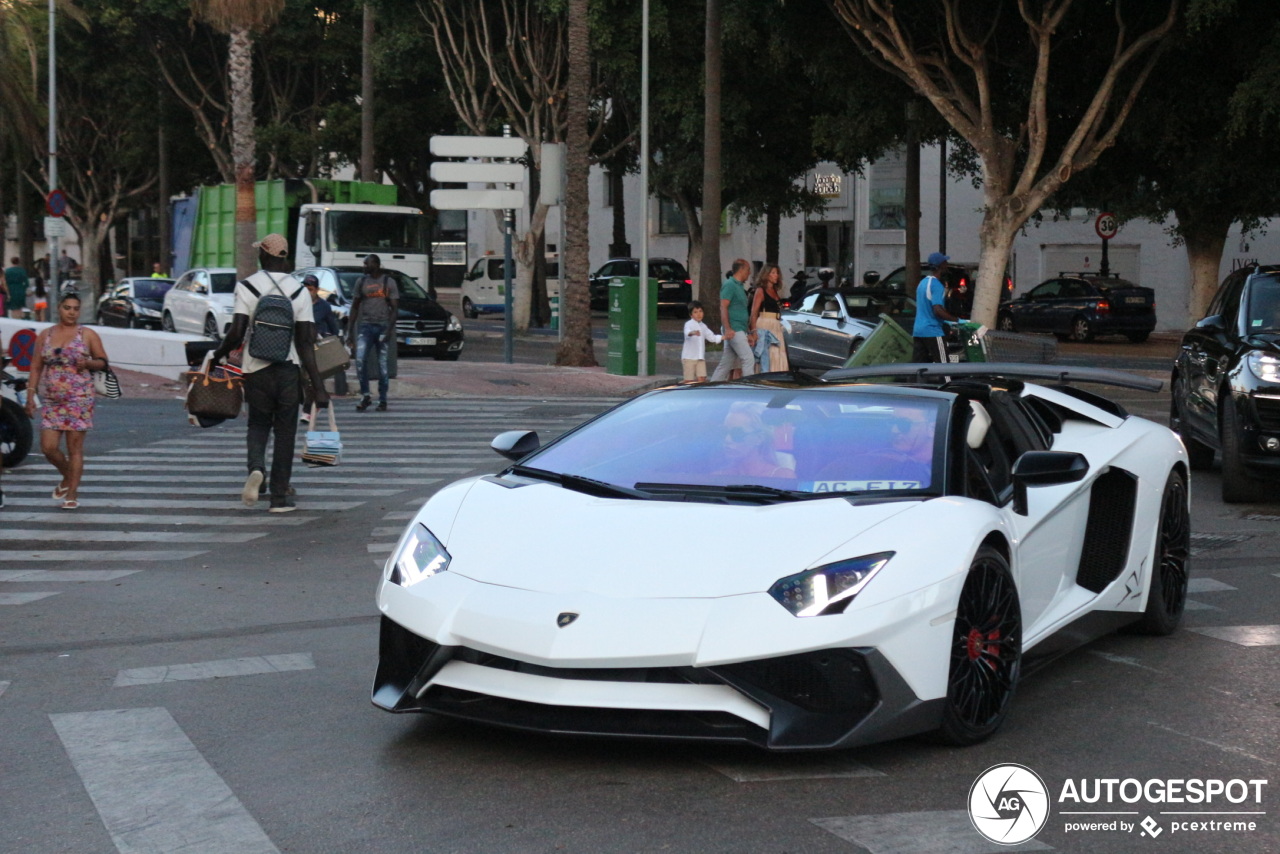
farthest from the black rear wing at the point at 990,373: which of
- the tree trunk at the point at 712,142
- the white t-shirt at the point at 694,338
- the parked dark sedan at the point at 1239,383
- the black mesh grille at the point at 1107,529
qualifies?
the tree trunk at the point at 712,142

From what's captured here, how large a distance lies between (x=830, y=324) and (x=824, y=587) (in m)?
22.1

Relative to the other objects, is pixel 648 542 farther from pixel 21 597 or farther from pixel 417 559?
pixel 21 597

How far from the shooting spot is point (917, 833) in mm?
4555

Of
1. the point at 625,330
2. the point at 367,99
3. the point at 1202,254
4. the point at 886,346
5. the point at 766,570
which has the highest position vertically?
the point at 367,99

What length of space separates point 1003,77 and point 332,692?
85.9ft

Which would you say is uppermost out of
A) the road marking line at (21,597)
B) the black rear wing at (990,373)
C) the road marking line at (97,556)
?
the black rear wing at (990,373)

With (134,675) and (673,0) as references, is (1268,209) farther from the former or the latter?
(134,675)

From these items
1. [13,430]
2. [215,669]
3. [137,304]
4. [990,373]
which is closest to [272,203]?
[137,304]

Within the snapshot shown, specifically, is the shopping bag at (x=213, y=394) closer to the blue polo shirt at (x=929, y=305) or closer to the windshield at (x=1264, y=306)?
the windshield at (x=1264, y=306)

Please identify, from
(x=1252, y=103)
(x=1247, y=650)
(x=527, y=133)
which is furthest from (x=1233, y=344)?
(x=527, y=133)

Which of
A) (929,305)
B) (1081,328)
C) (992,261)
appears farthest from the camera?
(1081,328)

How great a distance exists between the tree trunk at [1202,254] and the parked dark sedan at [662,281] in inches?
673

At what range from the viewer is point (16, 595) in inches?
349

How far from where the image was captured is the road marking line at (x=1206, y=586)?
28.5 ft
